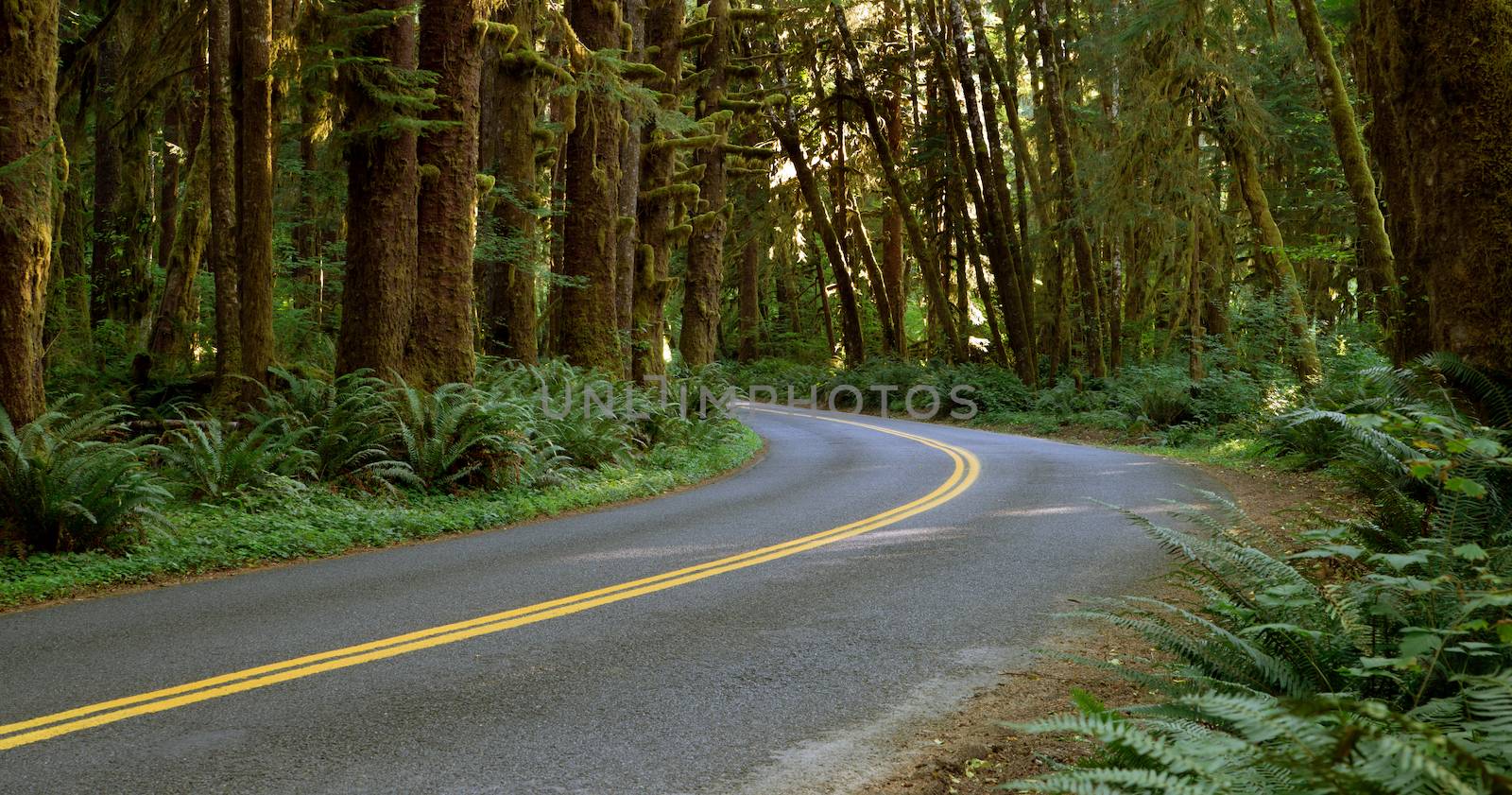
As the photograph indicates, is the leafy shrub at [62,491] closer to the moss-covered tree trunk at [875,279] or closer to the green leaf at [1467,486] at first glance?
the green leaf at [1467,486]

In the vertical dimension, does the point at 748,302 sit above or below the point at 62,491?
above

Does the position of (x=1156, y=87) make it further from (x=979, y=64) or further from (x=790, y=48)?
(x=790, y=48)

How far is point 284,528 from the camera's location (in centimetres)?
1012

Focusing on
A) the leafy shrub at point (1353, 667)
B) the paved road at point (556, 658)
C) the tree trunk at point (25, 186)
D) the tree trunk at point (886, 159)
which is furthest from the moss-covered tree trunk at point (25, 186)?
the tree trunk at point (886, 159)

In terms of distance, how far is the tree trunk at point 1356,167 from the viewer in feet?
45.8

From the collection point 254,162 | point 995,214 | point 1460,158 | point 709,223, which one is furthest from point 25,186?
point 995,214

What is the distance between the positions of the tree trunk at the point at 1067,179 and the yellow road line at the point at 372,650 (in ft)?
60.8

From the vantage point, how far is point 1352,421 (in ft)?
17.5

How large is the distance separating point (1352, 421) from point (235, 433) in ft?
37.2

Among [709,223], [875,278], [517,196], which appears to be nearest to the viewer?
[517,196]

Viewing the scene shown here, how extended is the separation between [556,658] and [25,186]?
7182 millimetres

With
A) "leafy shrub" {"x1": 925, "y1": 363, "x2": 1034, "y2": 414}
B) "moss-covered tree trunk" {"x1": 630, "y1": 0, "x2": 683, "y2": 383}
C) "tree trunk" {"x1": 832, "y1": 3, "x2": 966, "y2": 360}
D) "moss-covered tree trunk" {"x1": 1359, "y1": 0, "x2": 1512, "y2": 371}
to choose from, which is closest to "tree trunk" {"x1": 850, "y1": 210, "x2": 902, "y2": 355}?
"tree trunk" {"x1": 832, "y1": 3, "x2": 966, "y2": 360}

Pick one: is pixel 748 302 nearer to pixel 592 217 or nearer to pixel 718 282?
pixel 718 282

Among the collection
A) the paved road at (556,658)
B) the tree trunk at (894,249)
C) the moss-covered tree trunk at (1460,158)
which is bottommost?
the paved road at (556,658)
